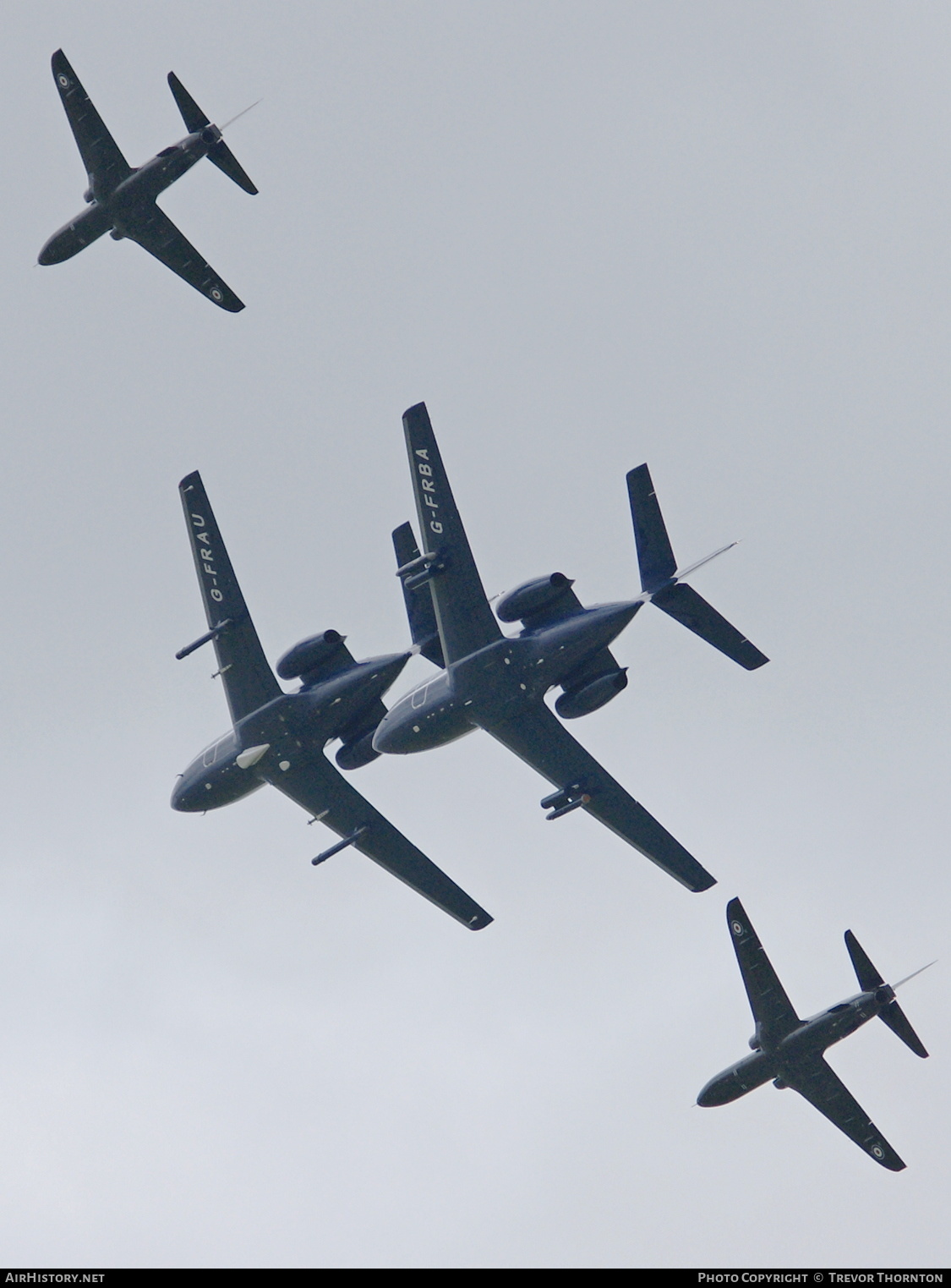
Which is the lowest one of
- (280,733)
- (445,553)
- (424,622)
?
(280,733)

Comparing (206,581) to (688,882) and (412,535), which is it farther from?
(688,882)

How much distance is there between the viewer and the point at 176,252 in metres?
88.2

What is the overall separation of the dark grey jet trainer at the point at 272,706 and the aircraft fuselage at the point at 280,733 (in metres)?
0.03

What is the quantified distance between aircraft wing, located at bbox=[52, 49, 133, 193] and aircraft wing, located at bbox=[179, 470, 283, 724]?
15.3 m

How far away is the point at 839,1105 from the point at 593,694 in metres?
22.2

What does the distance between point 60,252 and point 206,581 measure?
Answer: 58.9ft

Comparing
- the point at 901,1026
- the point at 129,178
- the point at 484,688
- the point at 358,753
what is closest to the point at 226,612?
the point at 358,753

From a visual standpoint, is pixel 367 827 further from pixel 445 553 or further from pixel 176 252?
pixel 176 252

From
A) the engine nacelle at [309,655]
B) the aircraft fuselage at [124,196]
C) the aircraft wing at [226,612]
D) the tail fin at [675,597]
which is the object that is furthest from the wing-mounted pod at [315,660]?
the aircraft fuselage at [124,196]

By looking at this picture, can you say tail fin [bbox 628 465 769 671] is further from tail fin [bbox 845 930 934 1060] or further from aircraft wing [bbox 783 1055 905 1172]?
aircraft wing [bbox 783 1055 905 1172]

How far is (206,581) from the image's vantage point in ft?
259

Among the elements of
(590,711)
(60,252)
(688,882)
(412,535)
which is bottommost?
(688,882)
